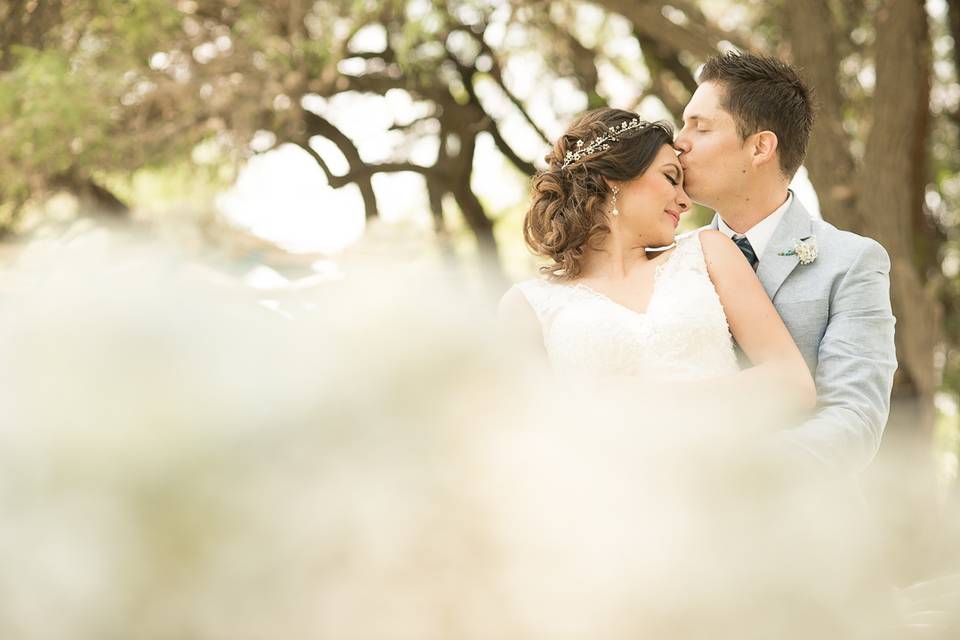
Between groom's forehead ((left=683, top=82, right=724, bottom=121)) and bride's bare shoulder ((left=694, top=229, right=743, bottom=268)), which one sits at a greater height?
groom's forehead ((left=683, top=82, right=724, bottom=121))

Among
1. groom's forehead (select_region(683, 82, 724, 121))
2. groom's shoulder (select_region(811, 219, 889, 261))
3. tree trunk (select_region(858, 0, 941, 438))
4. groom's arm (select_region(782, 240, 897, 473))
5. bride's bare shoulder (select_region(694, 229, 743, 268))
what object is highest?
groom's forehead (select_region(683, 82, 724, 121))

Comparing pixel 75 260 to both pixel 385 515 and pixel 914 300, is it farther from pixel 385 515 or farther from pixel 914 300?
pixel 914 300

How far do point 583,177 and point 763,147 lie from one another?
0.54 meters

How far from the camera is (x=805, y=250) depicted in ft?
9.98

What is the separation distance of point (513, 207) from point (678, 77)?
372cm

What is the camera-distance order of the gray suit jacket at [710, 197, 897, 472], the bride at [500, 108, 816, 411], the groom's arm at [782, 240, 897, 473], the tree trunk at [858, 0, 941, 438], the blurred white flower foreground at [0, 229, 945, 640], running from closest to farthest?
the blurred white flower foreground at [0, 229, 945, 640], the groom's arm at [782, 240, 897, 473], the gray suit jacket at [710, 197, 897, 472], the bride at [500, 108, 816, 411], the tree trunk at [858, 0, 941, 438]

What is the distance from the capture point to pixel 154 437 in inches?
38.8

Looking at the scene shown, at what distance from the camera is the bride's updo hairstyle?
3.14 m

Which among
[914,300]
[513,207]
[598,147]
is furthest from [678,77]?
[598,147]

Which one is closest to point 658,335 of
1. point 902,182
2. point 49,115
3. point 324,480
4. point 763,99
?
point 763,99

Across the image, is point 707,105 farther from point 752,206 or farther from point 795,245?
point 795,245

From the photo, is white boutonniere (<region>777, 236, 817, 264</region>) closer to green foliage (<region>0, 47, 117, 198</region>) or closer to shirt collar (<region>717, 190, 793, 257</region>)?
shirt collar (<region>717, 190, 793, 257</region>)

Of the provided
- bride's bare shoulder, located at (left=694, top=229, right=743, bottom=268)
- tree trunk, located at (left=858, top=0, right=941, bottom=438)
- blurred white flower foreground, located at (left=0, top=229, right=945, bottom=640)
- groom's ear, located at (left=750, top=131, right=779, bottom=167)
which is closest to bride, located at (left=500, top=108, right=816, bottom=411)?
bride's bare shoulder, located at (left=694, top=229, right=743, bottom=268)

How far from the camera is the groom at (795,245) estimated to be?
110 inches
